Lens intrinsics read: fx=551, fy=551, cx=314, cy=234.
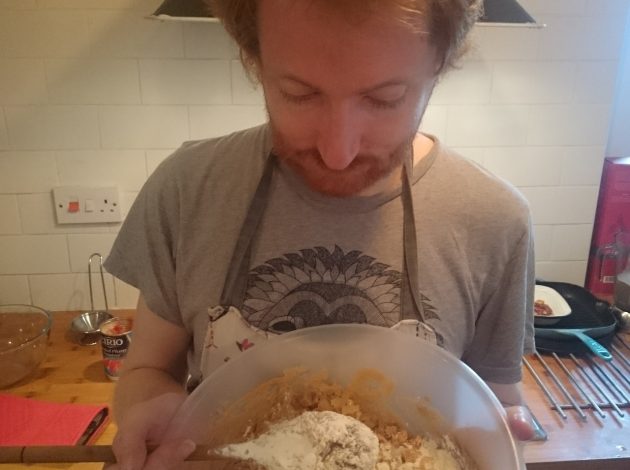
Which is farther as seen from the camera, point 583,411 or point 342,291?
point 583,411

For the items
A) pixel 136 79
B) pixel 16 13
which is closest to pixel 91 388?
pixel 136 79

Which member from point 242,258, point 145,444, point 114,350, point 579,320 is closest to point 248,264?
point 242,258

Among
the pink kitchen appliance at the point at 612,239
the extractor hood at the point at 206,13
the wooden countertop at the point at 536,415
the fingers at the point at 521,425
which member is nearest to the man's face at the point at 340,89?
Result: the fingers at the point at 521,425

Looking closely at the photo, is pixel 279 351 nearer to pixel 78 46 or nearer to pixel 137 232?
pixel 137 232

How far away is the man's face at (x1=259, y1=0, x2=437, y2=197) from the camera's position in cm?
52

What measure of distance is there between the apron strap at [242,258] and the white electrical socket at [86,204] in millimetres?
772

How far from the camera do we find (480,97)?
135cm

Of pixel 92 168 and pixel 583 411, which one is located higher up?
pixel 92 168

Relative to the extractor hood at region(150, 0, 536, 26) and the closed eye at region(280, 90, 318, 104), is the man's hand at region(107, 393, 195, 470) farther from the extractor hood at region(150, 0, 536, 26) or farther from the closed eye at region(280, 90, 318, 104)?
the extractor hood at region(150, 0, 536, 26)

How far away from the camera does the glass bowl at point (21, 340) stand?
3.77 feet

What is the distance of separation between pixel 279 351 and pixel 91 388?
70 cm

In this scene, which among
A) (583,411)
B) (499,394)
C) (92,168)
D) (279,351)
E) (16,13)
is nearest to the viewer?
(279,351)

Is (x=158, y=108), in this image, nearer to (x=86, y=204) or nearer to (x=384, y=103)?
(x=86, y=204)

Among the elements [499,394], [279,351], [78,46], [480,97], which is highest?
[78,46]
